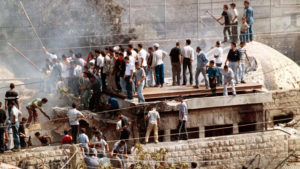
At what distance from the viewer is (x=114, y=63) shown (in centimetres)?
2275

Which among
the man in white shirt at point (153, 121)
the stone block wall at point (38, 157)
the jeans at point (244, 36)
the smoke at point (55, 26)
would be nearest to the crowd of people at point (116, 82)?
the man in white shirt at point (153, 121)

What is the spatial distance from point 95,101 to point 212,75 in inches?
149

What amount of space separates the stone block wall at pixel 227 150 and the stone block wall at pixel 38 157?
2570 mm

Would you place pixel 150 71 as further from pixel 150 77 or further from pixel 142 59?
pixel 142 59

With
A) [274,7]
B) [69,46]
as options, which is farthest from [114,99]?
[274,7]

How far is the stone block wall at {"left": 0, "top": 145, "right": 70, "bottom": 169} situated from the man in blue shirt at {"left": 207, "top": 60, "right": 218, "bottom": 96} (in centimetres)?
490

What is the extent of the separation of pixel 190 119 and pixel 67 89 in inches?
169

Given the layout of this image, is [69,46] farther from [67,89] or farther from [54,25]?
[67,89]

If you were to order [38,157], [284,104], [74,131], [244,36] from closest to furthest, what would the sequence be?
[38,157], [74,131], [284,104], [244,36]

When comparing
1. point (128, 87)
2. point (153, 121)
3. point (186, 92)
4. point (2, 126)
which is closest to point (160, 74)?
point (186, 92)

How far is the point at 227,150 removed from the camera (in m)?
22.3

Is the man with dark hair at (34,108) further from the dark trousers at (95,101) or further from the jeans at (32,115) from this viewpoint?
the dark trousers at (95,101)

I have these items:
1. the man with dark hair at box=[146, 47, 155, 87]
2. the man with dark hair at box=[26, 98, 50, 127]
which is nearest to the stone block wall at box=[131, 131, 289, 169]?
the man with dark hair at box=[146, 47, 155, 87]

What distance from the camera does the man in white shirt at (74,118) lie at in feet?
68.8
